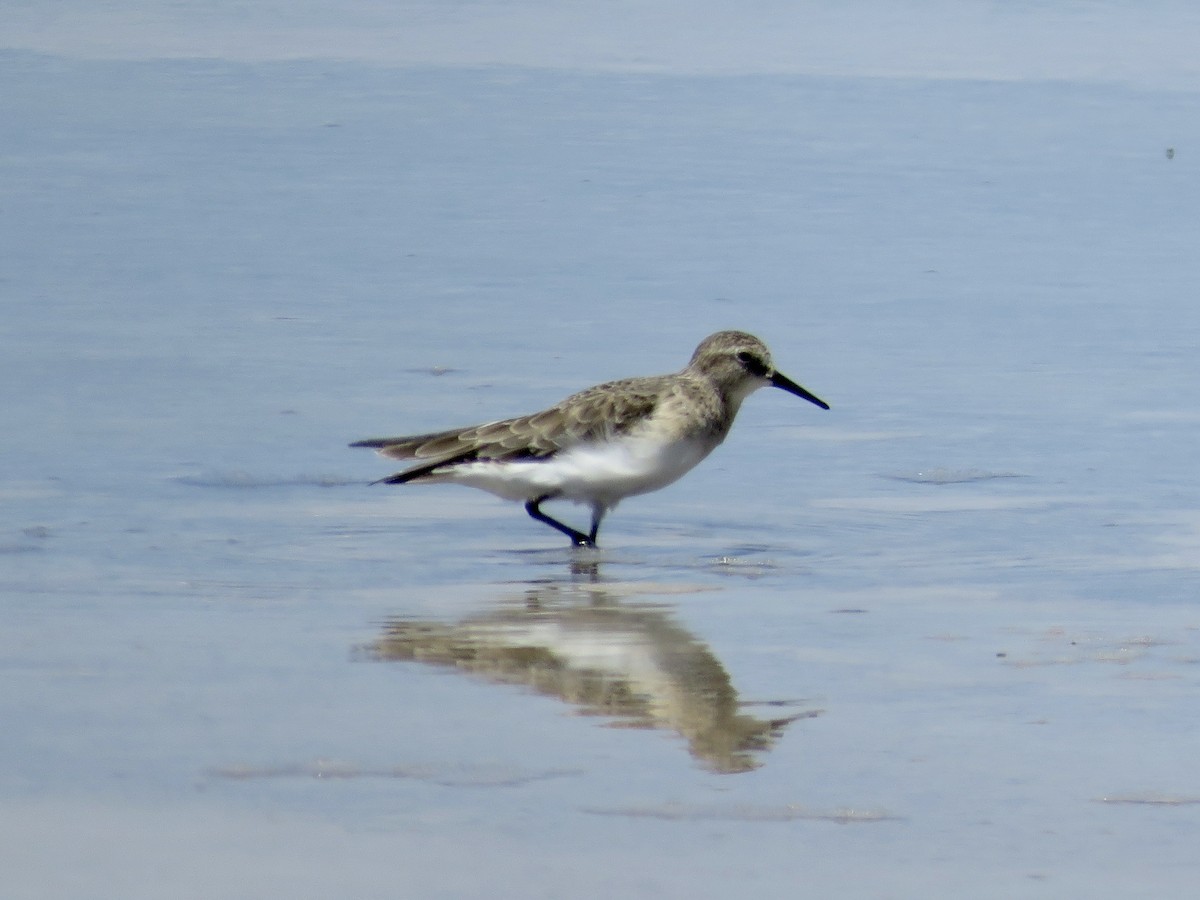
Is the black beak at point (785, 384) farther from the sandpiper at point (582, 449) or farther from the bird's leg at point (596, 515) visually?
the bird's leg at point (596, 515)

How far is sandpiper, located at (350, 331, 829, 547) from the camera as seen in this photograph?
8648 millimetres

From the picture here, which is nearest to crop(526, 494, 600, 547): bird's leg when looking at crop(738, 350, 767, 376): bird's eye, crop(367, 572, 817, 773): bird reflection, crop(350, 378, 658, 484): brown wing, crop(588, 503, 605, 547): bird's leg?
crop(588, 503, 605, 547): bird's leg

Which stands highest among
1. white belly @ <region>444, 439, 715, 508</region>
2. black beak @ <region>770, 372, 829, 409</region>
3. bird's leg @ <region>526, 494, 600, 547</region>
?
black beak @ <region>770, 372, 829, 409</region>

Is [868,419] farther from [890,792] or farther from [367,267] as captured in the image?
[890,792]

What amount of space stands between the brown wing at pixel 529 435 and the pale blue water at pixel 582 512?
0.27 metres

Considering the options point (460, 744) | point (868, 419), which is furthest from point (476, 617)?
point (868, 419)

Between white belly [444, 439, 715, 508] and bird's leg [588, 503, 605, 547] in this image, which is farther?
bird's leg [588, 503, 605, 547]

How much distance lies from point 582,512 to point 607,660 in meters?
3.17

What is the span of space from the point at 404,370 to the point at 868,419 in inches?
87.7

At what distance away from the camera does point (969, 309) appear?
41.9 feet

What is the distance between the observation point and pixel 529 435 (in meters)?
8.73

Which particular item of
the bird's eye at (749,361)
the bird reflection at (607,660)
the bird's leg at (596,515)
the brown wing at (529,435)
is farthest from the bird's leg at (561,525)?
the bird reflection at (607,660)

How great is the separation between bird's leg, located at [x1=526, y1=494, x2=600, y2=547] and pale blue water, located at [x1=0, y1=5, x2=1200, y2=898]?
79 millimetres

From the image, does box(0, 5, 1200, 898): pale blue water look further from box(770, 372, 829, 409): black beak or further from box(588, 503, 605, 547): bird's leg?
box(770, 372, 829, 409): black beak
